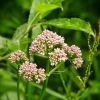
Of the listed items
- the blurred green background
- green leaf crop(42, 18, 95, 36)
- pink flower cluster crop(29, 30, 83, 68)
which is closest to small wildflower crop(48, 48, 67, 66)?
pink flower cluster crop(29, 30, 83, 68)

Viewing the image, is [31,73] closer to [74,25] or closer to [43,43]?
[43,43]

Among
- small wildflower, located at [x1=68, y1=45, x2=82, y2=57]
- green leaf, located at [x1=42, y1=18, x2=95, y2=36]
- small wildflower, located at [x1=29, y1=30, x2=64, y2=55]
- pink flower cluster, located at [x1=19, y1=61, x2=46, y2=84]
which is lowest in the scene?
pink flower cluster, located at [x1=19, y1=61, x2=46, y2=84]

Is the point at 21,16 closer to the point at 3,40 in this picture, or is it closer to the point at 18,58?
the point at 3,40

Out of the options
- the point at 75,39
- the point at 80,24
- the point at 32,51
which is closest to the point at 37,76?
the point at 32,51

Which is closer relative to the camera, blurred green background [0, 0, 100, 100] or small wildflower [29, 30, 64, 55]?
small wildflower [29, 30, 64, 55]

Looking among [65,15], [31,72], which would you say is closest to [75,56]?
[31,72]

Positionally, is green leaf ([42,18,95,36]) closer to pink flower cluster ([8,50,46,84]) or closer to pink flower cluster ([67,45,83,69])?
pink flower cluster ([67,45,83,69])

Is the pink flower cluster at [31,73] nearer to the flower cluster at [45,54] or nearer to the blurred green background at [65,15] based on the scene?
the flower cluster at [45,54]

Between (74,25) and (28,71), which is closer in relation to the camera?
(28,71)
